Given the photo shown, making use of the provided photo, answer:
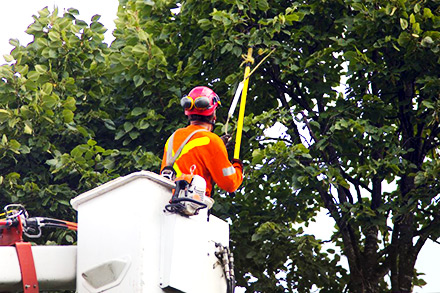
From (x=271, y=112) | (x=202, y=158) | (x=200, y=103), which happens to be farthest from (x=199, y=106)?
(x=271, y=112)

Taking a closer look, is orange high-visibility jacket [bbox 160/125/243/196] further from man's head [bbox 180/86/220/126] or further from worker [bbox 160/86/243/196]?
man's head [bbox 180/86/220/126]

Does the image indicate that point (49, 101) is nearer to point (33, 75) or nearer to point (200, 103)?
point (33, 75)

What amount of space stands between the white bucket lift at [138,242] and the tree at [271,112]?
5.43 metres

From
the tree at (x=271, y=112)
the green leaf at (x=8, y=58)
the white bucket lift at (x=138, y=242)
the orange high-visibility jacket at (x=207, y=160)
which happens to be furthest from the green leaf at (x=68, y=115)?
the white bucket lift at (x=138, y=242)

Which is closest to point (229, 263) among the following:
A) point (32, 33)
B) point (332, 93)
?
point (332, 93)

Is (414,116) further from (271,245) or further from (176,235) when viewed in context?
(176,235)

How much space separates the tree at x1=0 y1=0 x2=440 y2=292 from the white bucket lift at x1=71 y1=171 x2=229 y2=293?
214 inches

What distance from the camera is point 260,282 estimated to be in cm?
1358

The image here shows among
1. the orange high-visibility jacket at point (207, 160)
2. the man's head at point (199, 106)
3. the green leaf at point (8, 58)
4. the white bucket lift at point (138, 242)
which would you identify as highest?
the green leaf at point (8, 58)

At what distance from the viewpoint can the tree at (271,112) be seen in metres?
12.7

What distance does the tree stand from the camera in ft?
41.7

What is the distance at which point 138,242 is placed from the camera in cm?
654

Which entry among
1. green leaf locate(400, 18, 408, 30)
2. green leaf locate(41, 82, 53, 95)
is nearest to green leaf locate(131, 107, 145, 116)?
green leaf locate(41, 82, 53, 95)

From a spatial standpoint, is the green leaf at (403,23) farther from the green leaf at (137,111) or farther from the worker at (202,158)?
the worker at (202,158)
